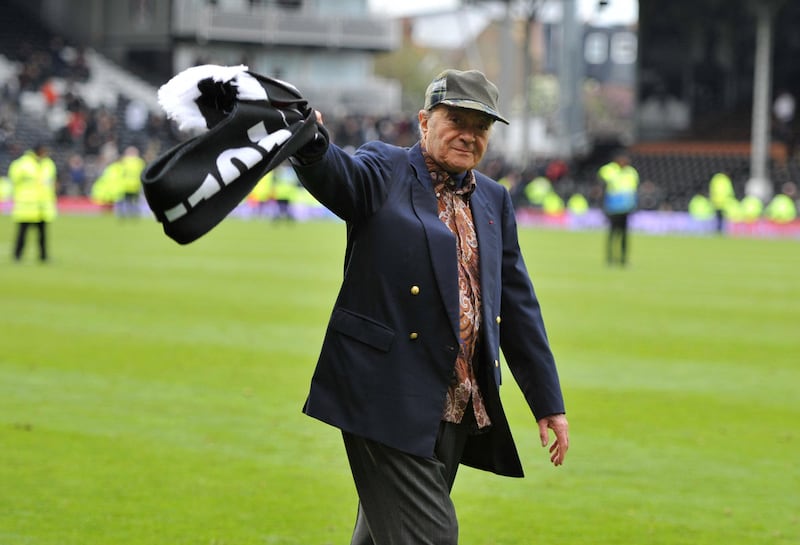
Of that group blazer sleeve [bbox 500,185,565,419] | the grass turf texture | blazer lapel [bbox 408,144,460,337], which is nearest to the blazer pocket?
blazer lapel [bbox 408,144,460,337]

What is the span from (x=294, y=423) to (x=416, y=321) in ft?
17.5

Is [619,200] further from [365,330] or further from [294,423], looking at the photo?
[365,330]

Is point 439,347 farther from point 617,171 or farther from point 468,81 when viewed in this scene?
point 617,171

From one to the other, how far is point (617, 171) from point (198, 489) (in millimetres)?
19305

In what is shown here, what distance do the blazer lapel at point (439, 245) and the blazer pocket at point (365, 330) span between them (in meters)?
0.22

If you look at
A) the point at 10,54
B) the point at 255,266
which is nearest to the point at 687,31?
the point at 10,54

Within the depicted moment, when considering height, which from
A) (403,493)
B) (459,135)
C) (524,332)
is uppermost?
(459,135)

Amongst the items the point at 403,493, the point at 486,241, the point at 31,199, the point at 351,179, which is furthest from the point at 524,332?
the point at 31,199

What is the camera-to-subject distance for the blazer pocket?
4648mm

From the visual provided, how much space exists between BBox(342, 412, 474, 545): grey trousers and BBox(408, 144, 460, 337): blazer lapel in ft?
1.39

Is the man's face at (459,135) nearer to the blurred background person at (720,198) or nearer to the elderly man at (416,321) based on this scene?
the elderly man at (416,321)

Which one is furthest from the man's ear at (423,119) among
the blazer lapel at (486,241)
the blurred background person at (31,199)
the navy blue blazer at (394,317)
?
the blurred background person at (31,199)

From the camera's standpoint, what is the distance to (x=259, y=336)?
1440 centimetres

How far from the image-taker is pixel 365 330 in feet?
15.3
